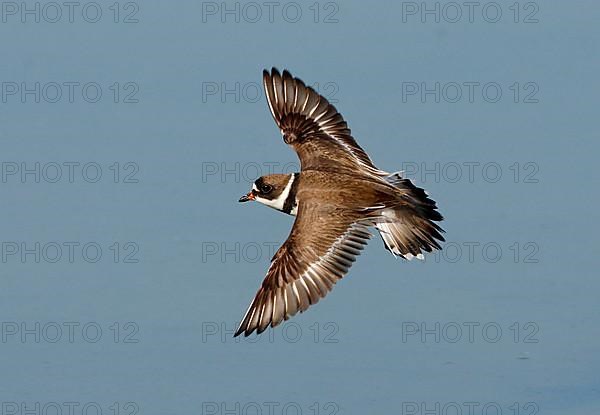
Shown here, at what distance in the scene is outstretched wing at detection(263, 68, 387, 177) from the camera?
13.4m

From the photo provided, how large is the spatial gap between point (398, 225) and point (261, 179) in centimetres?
122

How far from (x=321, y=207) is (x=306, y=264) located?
56cm

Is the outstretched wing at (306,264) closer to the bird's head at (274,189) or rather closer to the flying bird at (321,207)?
the flying bird at (321,207)

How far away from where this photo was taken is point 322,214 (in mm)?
12141

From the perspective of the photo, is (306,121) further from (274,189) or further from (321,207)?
(321,207)

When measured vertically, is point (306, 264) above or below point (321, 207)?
below

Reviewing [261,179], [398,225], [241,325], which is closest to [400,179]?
[398,225]

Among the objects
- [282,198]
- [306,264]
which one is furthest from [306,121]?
[306,264]

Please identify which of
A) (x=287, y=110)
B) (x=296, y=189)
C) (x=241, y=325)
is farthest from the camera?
(x=287, y=110)

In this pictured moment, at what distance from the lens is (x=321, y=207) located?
12180 millimetres

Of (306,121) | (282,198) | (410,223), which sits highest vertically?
(306,121)

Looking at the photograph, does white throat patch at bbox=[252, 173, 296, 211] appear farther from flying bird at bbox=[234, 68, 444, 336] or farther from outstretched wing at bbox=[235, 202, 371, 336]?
outstretched wing at bbox=[235, 202, 371, 336]

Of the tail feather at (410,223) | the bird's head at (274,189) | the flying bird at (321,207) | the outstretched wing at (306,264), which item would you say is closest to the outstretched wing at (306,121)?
the flying bird at (321,207)

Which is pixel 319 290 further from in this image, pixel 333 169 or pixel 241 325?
pixel 333 169
